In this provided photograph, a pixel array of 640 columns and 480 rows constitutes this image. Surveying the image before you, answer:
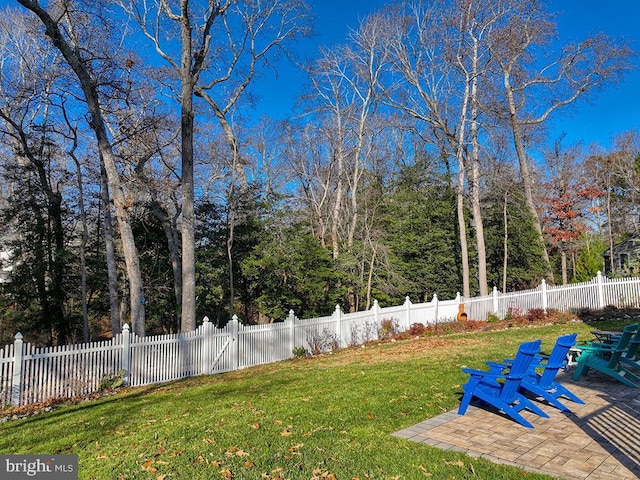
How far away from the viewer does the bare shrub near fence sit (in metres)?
12.6

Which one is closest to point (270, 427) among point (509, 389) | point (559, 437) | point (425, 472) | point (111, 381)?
point (425, 472)

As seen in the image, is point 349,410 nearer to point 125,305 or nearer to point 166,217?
point 166,217

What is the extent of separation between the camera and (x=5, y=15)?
19656 mm

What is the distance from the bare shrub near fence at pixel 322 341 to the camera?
41.3 ft

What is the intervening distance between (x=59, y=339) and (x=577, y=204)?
31358 mm

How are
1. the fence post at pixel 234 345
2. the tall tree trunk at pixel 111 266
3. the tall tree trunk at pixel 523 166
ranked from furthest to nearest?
the tall tree trunk at pixel 523 166, the tall tree trunk at pixel 111 266, the fence post at pixel 234 345

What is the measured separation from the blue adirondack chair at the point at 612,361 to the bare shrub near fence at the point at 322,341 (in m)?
6.98

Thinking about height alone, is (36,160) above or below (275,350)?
above

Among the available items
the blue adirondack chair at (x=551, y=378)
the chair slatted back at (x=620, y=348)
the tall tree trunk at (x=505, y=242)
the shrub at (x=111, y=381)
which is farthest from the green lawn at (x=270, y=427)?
the tall tree trunk at (x=505, y=242)

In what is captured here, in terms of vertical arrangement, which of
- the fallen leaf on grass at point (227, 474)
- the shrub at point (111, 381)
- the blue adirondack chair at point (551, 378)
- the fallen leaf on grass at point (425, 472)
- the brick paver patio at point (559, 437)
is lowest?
the shrub at point (111, 381)

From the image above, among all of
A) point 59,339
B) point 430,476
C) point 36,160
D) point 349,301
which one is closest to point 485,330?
Answer: point 349,301

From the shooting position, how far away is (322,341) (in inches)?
506

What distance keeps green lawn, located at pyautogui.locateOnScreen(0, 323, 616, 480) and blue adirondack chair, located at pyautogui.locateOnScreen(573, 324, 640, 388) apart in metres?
1.91

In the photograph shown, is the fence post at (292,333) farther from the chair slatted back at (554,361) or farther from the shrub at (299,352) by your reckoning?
the chair slatted back at (554,361)
